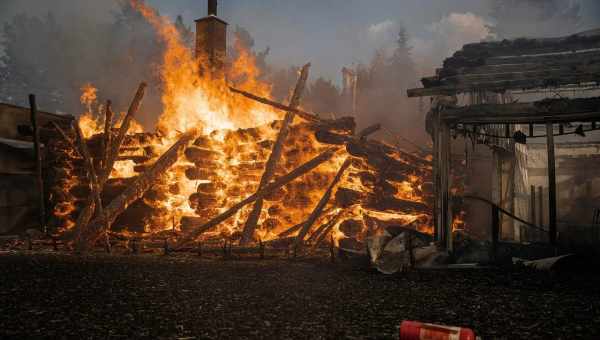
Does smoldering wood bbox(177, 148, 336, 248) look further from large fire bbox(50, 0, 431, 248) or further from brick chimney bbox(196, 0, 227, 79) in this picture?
brick chimney bbox(196, 0, 227, 79)

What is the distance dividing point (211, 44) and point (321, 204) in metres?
9.67

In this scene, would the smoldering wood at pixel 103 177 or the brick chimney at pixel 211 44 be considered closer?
the smoldering wood at pixel 103 177

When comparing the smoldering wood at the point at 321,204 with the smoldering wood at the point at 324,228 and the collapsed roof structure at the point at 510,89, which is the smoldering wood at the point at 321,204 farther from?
the collapsed roof structure at the point at 510,89

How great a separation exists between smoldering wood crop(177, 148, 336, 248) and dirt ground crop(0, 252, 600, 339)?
277 cm

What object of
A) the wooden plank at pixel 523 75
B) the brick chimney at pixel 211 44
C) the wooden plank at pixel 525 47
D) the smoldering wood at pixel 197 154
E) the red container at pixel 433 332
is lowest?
the red container at pixel 433 332

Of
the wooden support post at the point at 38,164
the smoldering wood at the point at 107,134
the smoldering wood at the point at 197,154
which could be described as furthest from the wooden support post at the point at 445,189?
the wooden support post at the point at 38,164

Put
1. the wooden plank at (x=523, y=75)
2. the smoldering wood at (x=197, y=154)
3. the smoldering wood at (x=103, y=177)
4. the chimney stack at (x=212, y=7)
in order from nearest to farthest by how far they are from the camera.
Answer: the wooden plank at (x=523, y=75) → the smoldering wood at (x=103, y=177) → the smoldering wood at (x=197, y=154) → the chimney stack at (x=212, y=7)

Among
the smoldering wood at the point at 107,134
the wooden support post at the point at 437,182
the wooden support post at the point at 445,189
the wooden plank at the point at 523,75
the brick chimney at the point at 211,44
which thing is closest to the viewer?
the wooden plank at the point at 523,75

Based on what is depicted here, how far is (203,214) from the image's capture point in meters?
13.5

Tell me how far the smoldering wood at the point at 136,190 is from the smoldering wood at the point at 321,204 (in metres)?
4.89

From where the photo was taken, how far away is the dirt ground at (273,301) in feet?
15.4

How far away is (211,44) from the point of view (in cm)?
1803

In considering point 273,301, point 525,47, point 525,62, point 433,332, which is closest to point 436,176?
point 525,62

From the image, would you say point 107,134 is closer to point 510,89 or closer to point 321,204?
point 321,204
